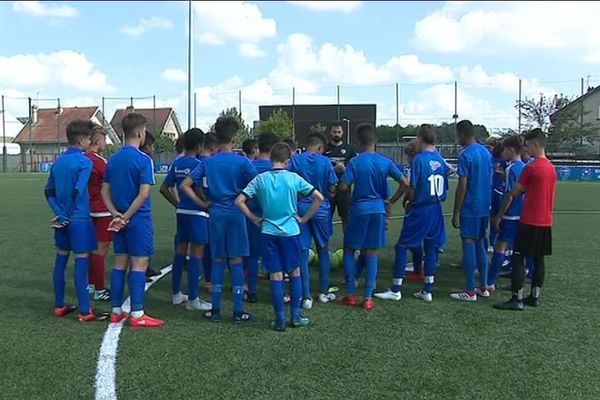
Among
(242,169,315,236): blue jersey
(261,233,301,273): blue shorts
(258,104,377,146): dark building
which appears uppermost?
(258,104,377,146): dark building

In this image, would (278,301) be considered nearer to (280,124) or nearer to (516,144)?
(516,144)

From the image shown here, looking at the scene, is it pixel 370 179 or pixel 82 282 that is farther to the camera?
pixel 370 179

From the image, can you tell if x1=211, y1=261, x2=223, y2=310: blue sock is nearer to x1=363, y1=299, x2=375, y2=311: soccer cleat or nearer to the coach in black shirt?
x1=363, y1=299, x2=375, y2=311: soccer cleat

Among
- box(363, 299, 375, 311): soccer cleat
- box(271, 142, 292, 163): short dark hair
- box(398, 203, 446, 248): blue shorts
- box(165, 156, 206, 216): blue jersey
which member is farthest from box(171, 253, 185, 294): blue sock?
box(398, 203, 446, 248): blue shorts

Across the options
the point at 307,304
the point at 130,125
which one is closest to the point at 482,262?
the point at 307,304

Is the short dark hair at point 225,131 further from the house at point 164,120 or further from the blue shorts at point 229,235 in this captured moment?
the house at point 164,120

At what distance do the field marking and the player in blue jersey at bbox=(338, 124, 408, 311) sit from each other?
2.66 metres

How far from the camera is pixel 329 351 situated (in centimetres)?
505

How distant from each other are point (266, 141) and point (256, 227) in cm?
99

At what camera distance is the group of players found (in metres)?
5.66

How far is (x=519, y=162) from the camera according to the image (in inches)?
290

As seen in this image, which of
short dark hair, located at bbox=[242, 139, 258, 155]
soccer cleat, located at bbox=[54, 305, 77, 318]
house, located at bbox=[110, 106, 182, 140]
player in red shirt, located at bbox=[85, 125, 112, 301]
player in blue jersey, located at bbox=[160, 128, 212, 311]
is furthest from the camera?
house, located at bbox=[110, 106, 182, 140]

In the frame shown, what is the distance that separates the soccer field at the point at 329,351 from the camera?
4.25 metres

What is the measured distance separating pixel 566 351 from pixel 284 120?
49.3m
